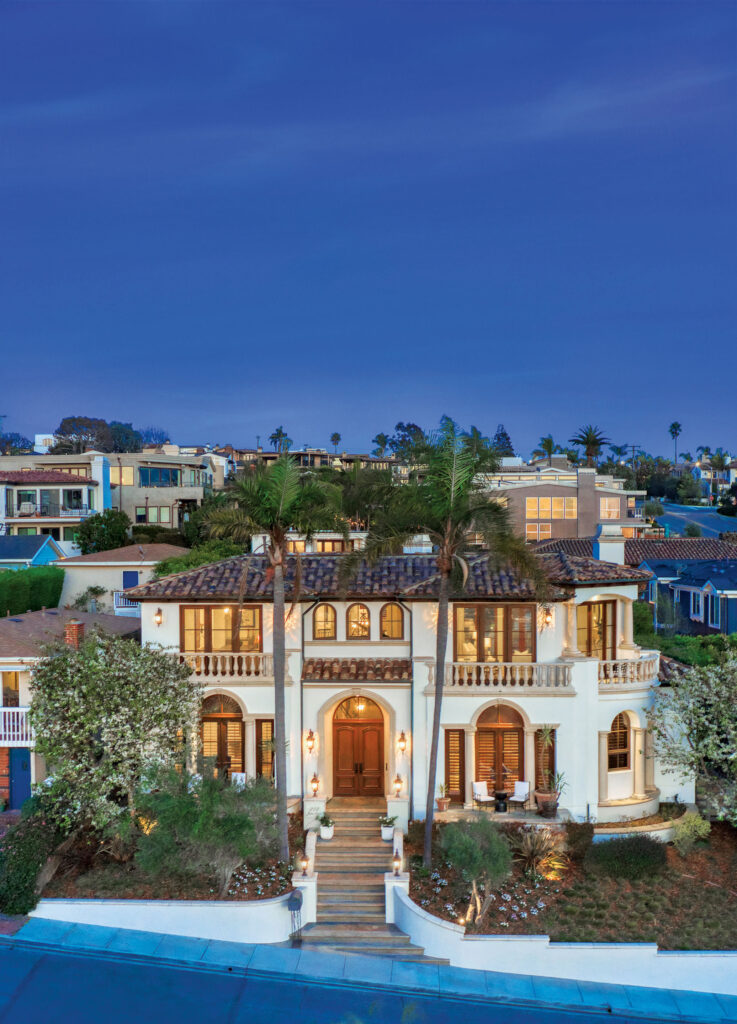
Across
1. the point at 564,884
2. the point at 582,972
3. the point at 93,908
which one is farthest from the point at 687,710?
the point at 93,908

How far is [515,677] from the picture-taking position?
24297mm

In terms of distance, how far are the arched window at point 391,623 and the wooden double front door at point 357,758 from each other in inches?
113

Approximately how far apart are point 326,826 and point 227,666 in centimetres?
561

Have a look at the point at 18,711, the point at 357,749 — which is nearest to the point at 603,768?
the point at 357,749

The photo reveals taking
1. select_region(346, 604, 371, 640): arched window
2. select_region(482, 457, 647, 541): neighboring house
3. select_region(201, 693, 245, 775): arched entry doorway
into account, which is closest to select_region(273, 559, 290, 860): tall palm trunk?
select_region(201, 693, 245, 775): arched entry doorway

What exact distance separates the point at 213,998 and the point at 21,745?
13395mm

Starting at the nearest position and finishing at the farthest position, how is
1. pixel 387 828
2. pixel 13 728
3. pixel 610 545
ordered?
pixel 387 828 < pixel 13 728 < pixel 610 545

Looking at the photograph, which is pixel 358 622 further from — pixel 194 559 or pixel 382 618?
pixel 194 559

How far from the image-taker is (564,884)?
2141 centimetres

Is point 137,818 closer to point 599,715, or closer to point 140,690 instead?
point 140,690

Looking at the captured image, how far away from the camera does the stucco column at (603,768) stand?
79.4 ft

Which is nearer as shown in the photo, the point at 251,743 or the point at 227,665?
the point at 227,665

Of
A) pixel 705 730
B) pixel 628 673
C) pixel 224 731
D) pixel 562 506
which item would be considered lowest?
pixel 224 731

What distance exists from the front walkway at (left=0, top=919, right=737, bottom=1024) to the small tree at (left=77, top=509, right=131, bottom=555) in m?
43.4
